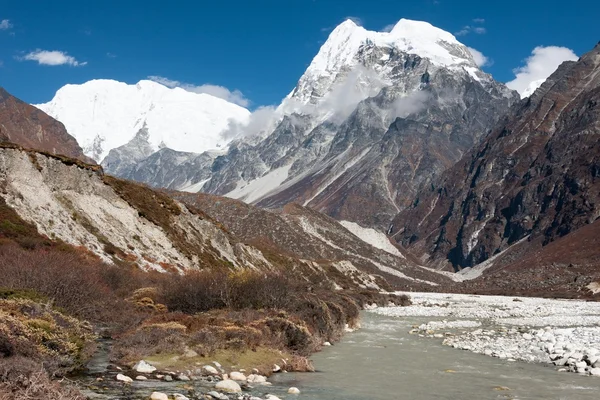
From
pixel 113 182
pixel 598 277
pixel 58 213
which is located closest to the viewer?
pixel 58 213

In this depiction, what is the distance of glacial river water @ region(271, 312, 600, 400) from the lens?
21531 mm

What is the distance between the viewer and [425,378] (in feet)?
83.2

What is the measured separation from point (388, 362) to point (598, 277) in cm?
13541

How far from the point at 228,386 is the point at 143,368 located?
351cm

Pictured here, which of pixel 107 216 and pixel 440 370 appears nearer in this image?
pixel 440 370

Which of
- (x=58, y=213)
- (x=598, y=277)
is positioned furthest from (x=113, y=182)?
(x=598, y=277)

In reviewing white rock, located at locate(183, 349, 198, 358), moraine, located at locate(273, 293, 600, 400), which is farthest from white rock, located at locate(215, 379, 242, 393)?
white rock, located at locate(183, 349, 198, 358)

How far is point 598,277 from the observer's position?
145m

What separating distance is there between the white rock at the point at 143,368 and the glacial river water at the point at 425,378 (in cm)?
452

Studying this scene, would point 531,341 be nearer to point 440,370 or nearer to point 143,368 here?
point 440,370

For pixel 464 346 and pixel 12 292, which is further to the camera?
pixel 464 346

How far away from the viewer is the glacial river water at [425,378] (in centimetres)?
2153

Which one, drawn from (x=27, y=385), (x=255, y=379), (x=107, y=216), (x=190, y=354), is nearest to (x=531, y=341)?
(x=255, y=379)

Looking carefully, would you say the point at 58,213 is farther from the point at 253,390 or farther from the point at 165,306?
the point at 253,390
